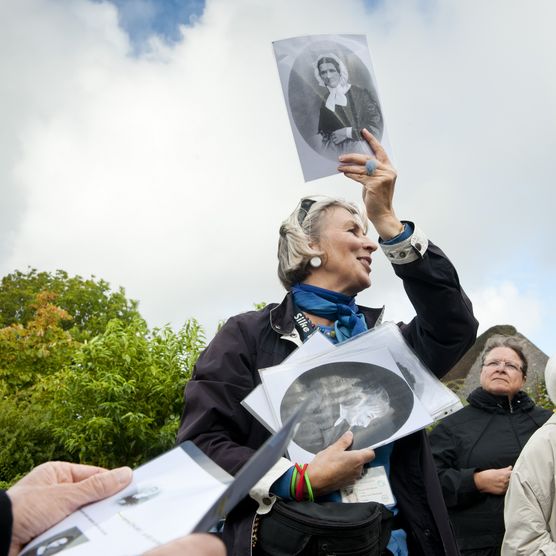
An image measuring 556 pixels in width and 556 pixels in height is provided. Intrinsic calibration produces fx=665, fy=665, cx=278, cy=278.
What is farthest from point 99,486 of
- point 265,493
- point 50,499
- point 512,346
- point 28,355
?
point 28,355

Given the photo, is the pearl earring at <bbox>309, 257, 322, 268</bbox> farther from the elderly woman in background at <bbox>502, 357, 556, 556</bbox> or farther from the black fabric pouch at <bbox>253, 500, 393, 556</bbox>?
the elderly woman in background at <bbox>502, 357, 556, 556</bbox>

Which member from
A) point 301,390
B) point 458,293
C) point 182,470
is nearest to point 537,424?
point 458,293

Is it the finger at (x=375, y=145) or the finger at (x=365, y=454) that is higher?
the finger at (x=375, y=145)

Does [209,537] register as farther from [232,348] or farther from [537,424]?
[537,424]

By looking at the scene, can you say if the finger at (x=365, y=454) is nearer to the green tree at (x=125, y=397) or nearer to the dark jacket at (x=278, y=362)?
the dark jacket at (x=278, y=362)

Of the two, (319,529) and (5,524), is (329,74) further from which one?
(5,524)

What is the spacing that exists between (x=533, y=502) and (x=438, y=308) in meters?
1.25

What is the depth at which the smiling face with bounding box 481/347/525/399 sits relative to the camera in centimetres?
409

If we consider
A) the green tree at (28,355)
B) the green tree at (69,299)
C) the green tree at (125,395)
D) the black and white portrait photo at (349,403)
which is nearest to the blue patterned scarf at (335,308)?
the black and white portrait photo at (349,403)

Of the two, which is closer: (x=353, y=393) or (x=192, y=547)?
(x=192, y=547)

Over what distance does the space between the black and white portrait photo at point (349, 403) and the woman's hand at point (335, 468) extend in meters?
0.10

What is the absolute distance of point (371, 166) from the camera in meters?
2.46

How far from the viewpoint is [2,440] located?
27.5 ft

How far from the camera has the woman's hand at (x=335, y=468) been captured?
2.03m
